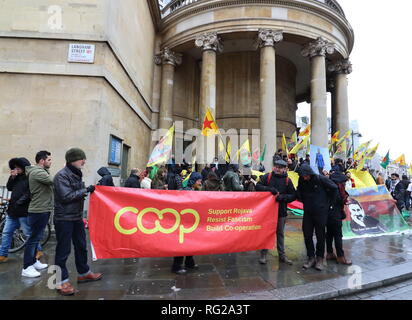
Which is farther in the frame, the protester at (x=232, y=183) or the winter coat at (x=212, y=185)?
the protester at (x=232, y=183)

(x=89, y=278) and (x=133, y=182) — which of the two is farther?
(x=133, y=182)

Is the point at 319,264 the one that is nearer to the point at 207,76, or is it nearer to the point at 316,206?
the point at 316,206

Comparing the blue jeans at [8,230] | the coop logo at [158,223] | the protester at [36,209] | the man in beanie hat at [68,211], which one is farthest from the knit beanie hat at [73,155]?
the blue jeans at [8,230]

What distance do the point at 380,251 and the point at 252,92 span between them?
16.6 meters

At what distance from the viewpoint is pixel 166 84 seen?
59.0 ft

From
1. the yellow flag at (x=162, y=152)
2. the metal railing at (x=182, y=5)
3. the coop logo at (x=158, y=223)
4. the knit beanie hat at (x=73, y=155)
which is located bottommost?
the coop logo at (x=158, y=223)

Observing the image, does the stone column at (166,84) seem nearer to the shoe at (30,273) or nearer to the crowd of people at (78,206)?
the crowd of people at (78,206)

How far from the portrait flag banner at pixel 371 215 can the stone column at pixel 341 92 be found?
12.8 m

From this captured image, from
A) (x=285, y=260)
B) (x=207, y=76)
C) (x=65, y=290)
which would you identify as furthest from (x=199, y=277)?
(x=207, y=76)

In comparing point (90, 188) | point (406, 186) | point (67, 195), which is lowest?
point (67, 195)

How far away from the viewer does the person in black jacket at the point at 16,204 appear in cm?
467

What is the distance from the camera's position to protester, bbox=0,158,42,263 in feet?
15.3

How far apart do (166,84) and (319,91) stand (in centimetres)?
1056

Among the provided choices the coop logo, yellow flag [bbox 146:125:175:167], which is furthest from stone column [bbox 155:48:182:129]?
the coop logo
